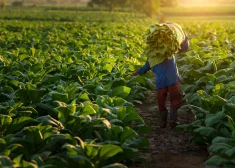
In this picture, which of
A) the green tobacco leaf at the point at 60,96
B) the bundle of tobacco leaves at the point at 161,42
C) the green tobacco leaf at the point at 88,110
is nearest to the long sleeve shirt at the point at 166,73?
the bundle of tobacco leaves at the point at 161,42

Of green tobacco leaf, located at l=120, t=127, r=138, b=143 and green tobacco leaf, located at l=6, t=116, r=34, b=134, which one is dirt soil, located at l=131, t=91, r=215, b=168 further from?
green tobacco leaf, located at l=6, t=116, r=34, b=134

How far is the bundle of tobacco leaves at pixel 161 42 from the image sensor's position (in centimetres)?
681

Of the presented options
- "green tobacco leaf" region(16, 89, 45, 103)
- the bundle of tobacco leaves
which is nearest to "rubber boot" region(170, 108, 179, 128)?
the bundle of tobacco leaves

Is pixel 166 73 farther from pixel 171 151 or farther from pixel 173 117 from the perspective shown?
pixel 171 151

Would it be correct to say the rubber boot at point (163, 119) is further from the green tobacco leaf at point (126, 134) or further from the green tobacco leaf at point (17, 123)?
the green tobacco leaf at point (17, 123)

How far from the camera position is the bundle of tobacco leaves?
6.81 metres

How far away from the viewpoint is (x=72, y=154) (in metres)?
4.27

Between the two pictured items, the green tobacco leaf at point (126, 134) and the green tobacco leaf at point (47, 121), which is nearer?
the green tobacco leaf at point (47, 121)

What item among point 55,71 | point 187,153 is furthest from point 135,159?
point 55,71

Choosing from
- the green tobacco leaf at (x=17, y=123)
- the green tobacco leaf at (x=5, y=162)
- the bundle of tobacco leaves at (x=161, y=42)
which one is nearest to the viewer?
the green tobacco leaf at (x=5, y=162)

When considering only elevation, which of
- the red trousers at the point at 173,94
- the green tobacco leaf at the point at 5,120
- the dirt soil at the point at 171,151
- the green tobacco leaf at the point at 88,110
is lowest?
the dirt soil at the point at 171,151

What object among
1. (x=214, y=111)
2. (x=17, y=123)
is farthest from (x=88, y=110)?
(x=214, y=111)

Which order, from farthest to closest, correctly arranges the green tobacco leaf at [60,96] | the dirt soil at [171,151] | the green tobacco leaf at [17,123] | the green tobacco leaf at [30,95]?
the green tobacco leaf at [30,95] → the green tobacco leaf at [60,96] → the dirt soil at [171,151] → the green tobacco leaf at [17,123]

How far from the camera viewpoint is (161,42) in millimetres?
6859
